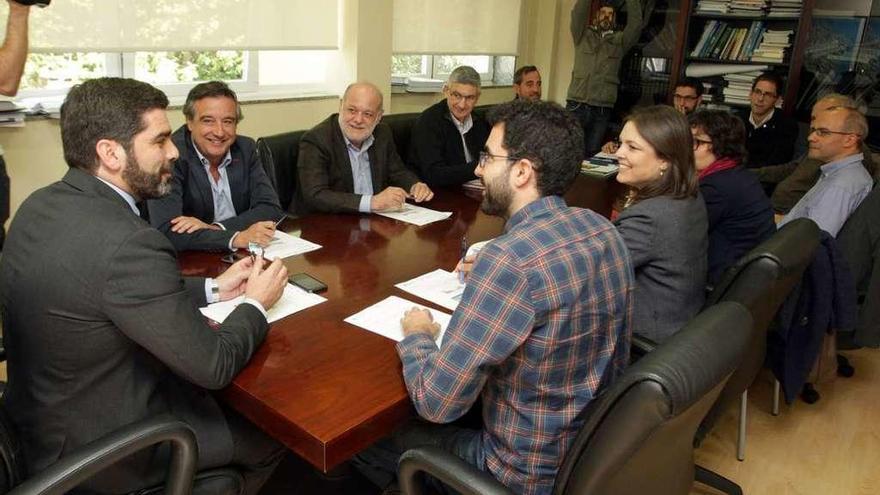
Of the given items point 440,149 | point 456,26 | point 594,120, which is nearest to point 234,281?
point 440,149

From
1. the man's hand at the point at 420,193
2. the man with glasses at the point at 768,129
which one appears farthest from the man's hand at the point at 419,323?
the man with glasses at the point at 768,129

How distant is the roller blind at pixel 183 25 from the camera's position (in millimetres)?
2797

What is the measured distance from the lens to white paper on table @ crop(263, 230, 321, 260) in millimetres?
2002

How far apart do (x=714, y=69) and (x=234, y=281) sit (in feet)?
14.5

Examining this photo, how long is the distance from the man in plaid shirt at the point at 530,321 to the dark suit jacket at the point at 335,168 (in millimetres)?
1182

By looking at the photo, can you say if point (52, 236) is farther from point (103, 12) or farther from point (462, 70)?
point (462, 70)

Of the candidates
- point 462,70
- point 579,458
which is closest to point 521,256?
point 579,458

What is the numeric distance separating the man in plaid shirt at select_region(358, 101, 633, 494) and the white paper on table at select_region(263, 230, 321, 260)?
68 centimetres

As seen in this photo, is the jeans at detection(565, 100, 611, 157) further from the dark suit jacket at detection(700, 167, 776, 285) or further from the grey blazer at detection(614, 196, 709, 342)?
the grey blazer at detection(614, 196, 709, 342)

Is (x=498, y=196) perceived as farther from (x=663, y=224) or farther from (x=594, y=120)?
(x=594, y=120)

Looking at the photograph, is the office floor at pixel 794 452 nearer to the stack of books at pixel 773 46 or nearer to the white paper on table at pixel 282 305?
the white paper on table at pixel 282 305

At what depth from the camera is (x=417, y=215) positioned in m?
2.53

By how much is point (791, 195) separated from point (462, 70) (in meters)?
1.87

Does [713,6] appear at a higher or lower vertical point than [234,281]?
higher
